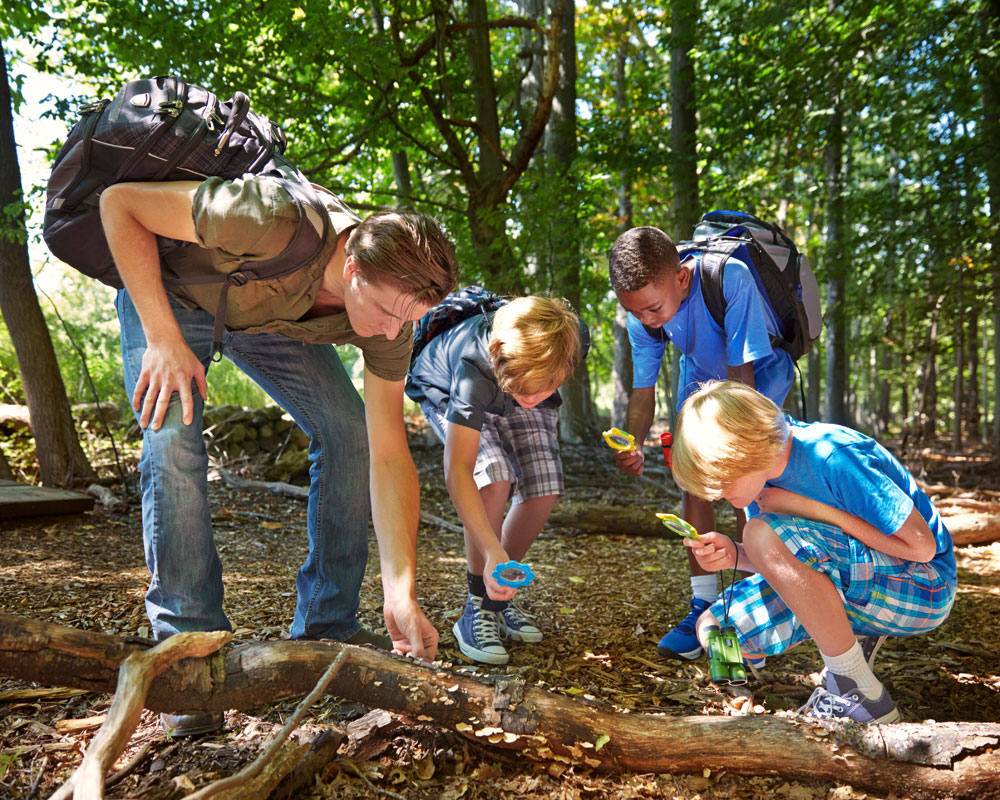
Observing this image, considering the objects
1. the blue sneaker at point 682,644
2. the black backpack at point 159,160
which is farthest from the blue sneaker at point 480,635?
the black backpack at point 159,160

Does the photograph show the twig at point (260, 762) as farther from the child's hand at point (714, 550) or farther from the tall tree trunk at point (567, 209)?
the tall tree trunk at point (567, 209)

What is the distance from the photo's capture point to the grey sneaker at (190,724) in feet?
5.69

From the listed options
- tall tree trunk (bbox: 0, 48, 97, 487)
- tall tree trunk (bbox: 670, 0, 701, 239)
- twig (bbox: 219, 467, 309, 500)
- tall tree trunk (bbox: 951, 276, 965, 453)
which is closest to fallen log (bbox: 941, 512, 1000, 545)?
tall tree trunk (bbox: 951, 276, 965, 453)

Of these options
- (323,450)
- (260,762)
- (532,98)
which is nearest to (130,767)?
(260,762)

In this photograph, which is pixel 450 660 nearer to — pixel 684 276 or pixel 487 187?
pixel 684 276

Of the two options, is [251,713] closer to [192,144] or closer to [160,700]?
[160,700]

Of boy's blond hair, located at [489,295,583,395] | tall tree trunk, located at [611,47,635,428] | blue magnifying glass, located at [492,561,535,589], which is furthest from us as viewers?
tall tree trunk, located at [611,47,635,428]

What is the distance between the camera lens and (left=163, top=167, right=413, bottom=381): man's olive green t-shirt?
172cm

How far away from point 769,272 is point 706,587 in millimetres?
1283

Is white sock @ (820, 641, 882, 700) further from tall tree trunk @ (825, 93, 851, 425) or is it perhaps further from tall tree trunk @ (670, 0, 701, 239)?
tall tree trunk @ (825, 93, 851, 425)

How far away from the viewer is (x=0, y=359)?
282 inches

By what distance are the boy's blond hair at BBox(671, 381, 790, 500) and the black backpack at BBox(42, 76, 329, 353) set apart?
1.21 metres

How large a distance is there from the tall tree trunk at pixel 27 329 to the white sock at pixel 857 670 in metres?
4.95

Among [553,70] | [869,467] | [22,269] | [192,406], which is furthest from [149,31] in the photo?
[869,467]
